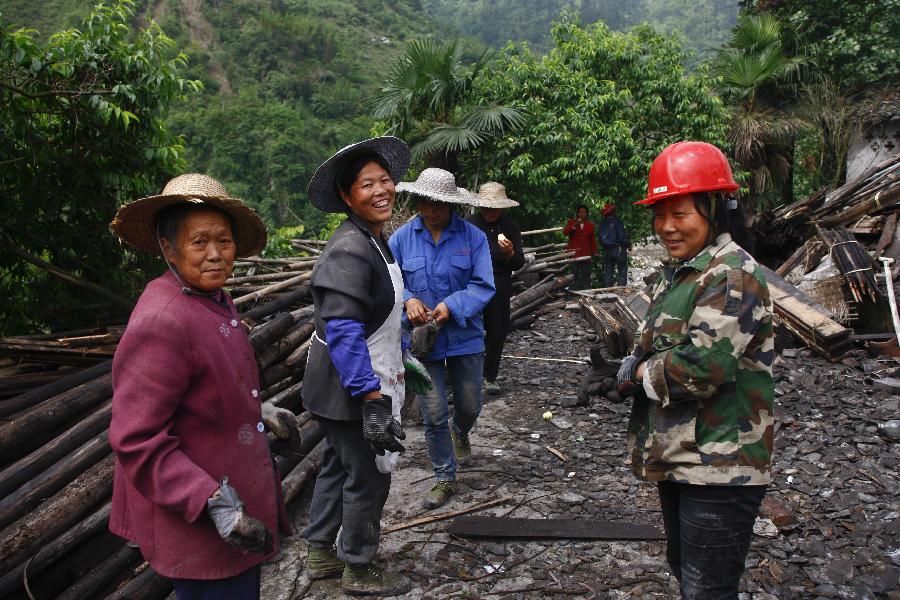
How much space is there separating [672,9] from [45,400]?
383 ft

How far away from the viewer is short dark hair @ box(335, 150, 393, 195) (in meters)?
2.86

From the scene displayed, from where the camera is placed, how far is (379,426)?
2648 millimetres

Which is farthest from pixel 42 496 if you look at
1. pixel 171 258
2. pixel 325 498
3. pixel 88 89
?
pixel 88 89

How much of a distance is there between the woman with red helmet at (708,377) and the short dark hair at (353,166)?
131 cm

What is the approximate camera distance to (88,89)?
213 inches

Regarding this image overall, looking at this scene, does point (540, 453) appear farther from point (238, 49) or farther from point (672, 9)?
point (672, 9)

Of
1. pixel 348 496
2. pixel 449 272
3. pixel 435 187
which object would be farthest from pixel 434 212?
pixel 348 496

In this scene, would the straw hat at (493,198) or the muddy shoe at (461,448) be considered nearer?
the muddy shoe at (461,448)

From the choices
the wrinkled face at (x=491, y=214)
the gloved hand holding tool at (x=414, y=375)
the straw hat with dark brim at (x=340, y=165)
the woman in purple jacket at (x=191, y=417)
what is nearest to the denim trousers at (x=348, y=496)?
the gloved hand holding tool at (x=414, y=375)

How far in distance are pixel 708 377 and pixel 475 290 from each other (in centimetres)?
211

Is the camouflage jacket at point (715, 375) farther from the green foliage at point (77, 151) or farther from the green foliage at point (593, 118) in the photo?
the green foliage at point (593, 118)

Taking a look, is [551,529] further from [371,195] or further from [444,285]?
[371,195]

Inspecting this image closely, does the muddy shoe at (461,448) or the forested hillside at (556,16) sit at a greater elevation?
the forested hillside at (556,16)

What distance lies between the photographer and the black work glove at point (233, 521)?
1708 mm
